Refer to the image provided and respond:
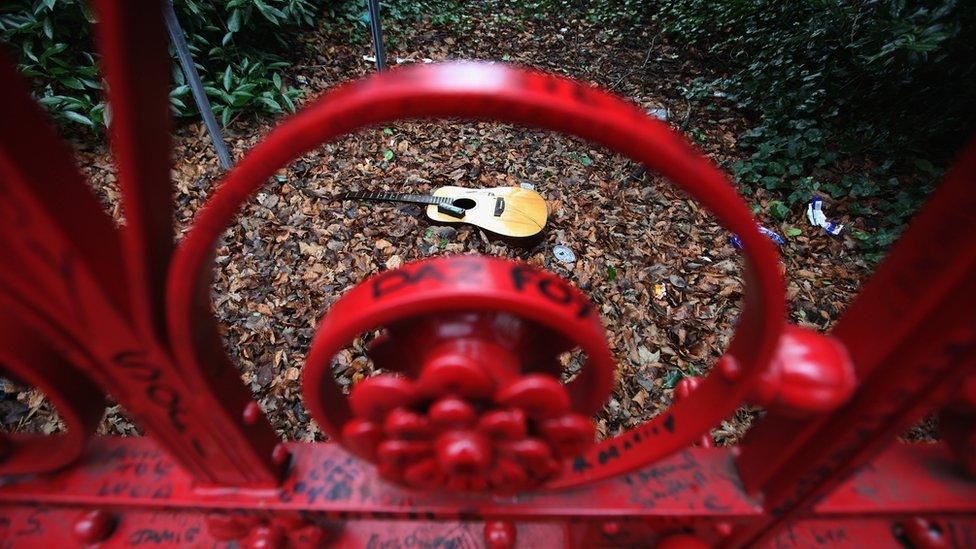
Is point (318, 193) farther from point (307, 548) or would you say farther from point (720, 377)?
point (720, 377)

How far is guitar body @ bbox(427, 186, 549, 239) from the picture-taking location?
7.84 ft

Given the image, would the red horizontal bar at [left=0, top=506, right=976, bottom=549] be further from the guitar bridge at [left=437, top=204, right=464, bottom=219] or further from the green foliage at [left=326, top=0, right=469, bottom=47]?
the green foliage at [left=326, top=0, right=469, bottom=47]

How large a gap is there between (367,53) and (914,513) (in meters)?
3.69

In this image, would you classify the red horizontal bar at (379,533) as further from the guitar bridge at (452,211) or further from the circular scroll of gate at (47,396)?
the guitar bridge at (452,211)

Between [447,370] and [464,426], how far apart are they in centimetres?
8

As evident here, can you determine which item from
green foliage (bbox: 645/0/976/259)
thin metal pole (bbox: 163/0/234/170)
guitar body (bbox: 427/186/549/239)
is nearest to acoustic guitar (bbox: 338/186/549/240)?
guitar body (bbox: 427/186/549/239)

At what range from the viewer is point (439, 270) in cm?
42

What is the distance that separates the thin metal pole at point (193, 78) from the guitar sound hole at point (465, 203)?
116 cm

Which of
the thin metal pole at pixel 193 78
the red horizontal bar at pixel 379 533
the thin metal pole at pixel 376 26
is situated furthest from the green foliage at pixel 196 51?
the red horizontal bar at pixel 379 533

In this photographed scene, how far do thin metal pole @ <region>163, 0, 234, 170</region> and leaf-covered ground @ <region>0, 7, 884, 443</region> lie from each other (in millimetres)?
142

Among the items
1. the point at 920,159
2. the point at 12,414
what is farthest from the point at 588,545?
the point at 920,159

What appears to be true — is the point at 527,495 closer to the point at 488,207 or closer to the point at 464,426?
the point at 464,426

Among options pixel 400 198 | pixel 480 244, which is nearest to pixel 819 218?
pixel 480 244

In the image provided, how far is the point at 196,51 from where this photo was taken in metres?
2.73
